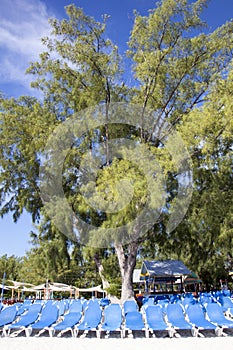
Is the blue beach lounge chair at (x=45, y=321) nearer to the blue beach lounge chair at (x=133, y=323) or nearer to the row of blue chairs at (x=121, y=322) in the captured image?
the row of blue chairs at (x=121, y=322)

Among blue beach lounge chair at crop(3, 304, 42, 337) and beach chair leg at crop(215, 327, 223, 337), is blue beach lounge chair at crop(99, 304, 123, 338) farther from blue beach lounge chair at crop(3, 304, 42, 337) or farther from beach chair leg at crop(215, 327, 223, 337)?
beach chair leg at crop(215, 327, 223, 337)

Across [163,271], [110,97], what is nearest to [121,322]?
[110,97]

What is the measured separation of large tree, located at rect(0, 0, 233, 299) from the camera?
40.6ft

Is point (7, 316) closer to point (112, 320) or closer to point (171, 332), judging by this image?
point (112, 320)

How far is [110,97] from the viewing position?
14.2 meters

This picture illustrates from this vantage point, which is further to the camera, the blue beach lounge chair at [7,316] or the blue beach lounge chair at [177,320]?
the blue beach lounge chair at [7,316]

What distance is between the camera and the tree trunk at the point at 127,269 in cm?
1251

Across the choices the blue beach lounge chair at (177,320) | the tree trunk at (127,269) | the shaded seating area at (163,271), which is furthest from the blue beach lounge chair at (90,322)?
the shaded seating area at (163,271)

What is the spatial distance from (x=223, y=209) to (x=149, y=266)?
805 cm

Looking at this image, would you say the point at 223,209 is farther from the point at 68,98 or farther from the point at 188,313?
the point at 68,98

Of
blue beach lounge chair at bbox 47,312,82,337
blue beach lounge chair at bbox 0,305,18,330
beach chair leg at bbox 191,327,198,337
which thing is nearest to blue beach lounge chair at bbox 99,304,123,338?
blue beach lounge chair at bbox 47,312,82,337

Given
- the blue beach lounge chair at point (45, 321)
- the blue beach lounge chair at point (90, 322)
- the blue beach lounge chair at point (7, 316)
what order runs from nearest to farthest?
the blue beach lounge chair at point (90, 322), the blue beach lounge chair at point (45, 321), the blue beach lounge chair at point (7, 316)
